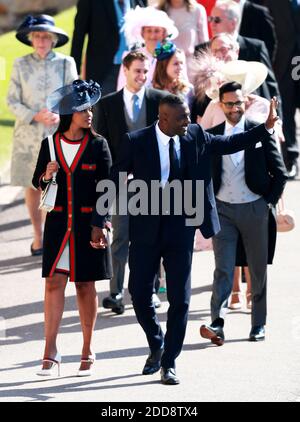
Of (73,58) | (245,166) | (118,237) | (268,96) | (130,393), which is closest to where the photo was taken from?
(130,393)

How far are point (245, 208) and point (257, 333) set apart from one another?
2.71 feet

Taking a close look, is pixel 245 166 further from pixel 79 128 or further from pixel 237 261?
pixel 79 128

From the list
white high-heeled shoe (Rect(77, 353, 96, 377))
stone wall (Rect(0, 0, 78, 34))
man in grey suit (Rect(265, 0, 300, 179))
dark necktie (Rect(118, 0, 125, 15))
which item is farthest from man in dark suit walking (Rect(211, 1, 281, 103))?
stone wall (Rect(0, 0, 78, 34))

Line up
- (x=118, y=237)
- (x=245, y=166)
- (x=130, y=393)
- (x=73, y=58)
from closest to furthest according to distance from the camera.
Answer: (x=130, y=393) < (x=245, y=166) < (x=118, y=237) < (x=73, y=58)

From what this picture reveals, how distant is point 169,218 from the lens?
1009cm

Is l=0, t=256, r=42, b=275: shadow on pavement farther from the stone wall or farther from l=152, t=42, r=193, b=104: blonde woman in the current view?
the stone wall

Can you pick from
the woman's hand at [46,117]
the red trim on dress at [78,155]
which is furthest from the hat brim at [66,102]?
the woman's hand at [46,117]

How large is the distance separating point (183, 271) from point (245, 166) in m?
1.47

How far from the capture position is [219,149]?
10.3 meters

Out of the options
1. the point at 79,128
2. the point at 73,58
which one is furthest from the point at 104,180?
the point at 73,58

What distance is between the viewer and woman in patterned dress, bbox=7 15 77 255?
13883mm

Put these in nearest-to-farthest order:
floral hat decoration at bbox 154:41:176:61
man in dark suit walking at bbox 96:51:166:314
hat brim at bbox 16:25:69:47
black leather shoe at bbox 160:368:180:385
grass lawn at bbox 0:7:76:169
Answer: black leather shoe at bbox 160:368:180:385, man in dark suit walking at bbox 96:51:166:314, floral hat decoration at bbox 154:41:176:61, hat brim at bbox 16:25:69:47, grass lawn at bbox 0:7:76:169

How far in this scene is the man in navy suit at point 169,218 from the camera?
10.1m

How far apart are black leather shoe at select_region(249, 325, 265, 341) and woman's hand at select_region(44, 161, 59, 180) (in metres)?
1.88
